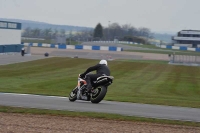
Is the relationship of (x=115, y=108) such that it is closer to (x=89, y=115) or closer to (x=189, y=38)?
(x=89, y=115)

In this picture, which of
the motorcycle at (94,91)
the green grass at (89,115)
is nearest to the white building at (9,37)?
the motorcycle at (94,91)

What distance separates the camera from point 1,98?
16.9m

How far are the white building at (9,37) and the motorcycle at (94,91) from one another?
57342 mm

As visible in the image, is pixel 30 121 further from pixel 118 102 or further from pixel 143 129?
pixel 118 102

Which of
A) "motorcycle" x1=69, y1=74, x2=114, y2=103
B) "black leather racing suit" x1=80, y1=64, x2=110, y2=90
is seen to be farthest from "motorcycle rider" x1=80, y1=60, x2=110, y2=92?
"motorcycle" x1=69, y1=74, x2=114, y2=103

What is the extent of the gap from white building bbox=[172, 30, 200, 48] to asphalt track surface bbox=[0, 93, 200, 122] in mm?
154869

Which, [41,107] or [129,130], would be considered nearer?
[129,130]

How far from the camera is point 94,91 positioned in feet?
54.8

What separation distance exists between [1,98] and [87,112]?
4309 millimetres

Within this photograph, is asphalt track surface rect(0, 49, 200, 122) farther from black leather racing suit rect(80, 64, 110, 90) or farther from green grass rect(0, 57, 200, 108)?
green grass rect(0, 57, 200, 108)

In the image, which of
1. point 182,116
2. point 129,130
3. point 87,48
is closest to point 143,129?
point 129,130

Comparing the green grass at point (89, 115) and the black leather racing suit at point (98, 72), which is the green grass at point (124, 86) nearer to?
the black leather racing suit at point (98, 72)

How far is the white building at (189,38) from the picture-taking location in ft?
558

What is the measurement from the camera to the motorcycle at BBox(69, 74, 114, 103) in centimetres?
1631
